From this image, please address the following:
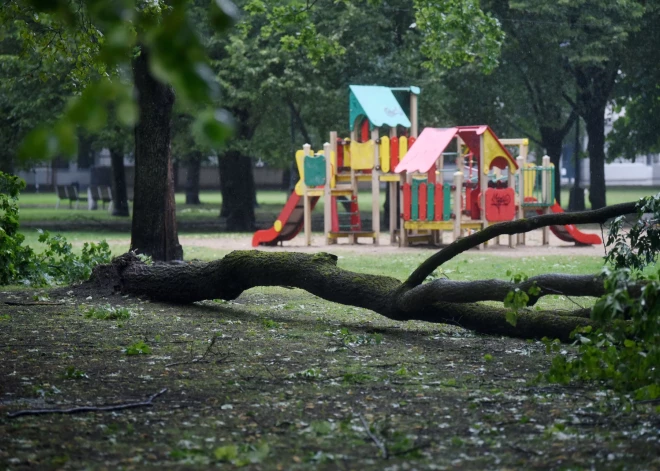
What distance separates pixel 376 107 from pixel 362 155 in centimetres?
113

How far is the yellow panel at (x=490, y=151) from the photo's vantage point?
20.3 m

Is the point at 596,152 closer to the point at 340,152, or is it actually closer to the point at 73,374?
the point at 340,152

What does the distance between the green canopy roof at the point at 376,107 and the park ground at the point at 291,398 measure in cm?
1177

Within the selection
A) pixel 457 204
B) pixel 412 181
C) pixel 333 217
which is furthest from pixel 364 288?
pixel 333 217

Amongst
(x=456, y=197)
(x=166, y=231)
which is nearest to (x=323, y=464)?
(x=166, y=231)

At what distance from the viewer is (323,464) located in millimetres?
4508

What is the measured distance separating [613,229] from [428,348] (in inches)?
66.8

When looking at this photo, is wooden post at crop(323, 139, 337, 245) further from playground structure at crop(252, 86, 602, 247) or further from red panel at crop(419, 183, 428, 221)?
red panel at crop(419, 183, 428, 221)

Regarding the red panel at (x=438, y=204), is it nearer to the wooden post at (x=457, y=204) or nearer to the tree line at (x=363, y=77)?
the wooden post at (x=457, y=204)

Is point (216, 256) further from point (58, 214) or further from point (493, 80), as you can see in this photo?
point (58, 214)

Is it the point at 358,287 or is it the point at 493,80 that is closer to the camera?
the point at 358,287

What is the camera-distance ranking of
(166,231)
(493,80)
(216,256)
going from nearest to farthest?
(166,231)
(216,256)
(493,80)

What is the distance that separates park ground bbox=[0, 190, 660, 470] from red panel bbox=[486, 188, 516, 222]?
10.6 metres

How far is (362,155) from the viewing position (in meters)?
21.2
